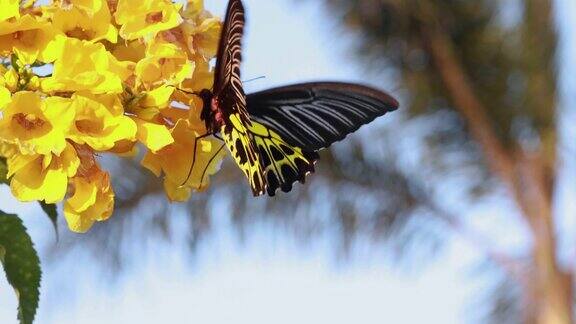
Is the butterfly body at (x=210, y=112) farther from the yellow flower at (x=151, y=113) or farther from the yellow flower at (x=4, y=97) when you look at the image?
the yellow flower at (x=4, y=97)

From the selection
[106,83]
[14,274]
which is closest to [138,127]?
[106,83]

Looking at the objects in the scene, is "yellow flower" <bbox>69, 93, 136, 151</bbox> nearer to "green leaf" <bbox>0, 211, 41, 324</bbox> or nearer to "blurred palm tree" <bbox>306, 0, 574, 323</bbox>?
"green leaf" <bbox>0, 211, 41, 324</bbox>

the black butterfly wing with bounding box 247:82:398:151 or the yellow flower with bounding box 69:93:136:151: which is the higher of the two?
the black butterfly wing with bounding box 247:82:398:151

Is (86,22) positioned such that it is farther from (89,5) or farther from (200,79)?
(200,79)

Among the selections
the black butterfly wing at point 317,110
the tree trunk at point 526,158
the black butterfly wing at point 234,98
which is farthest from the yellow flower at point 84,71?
the tree trunk at point 526,158

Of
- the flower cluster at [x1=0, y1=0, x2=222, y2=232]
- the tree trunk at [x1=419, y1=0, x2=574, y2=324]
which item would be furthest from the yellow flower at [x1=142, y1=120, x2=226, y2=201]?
the tree trunk at [x1=419, y1=0, x2=574, y2=324]

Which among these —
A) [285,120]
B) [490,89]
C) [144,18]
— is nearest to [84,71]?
[144,18]
